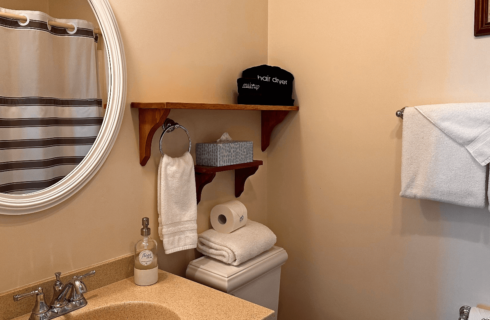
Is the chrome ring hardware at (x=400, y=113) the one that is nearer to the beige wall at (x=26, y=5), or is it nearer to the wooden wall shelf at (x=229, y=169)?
the wooden wall shelf at (x=229, y=169)

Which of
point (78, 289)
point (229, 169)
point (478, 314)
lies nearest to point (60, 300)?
point (78, 289)

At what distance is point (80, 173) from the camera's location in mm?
1241

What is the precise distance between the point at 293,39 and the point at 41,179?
122 cm

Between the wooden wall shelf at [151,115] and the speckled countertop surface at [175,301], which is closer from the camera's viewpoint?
the speckled countertop surface at [175,301]

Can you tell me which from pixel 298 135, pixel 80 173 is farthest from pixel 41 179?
pixel 298 135

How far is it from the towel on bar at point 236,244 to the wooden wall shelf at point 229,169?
0.55 ft

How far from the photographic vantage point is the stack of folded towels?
1.53 metres

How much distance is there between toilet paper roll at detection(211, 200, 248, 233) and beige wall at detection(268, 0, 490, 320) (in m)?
0.35

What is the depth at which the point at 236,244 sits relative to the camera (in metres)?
1.54

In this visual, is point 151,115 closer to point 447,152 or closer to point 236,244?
point 236,244

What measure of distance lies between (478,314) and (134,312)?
3.71 feet

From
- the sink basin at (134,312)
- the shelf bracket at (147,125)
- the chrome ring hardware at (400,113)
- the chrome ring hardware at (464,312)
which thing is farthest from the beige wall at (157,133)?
the chrome ring hardware at (464,312)

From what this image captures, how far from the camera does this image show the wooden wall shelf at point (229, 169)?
154 cm

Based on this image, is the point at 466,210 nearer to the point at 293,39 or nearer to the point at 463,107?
the point at 463,107
